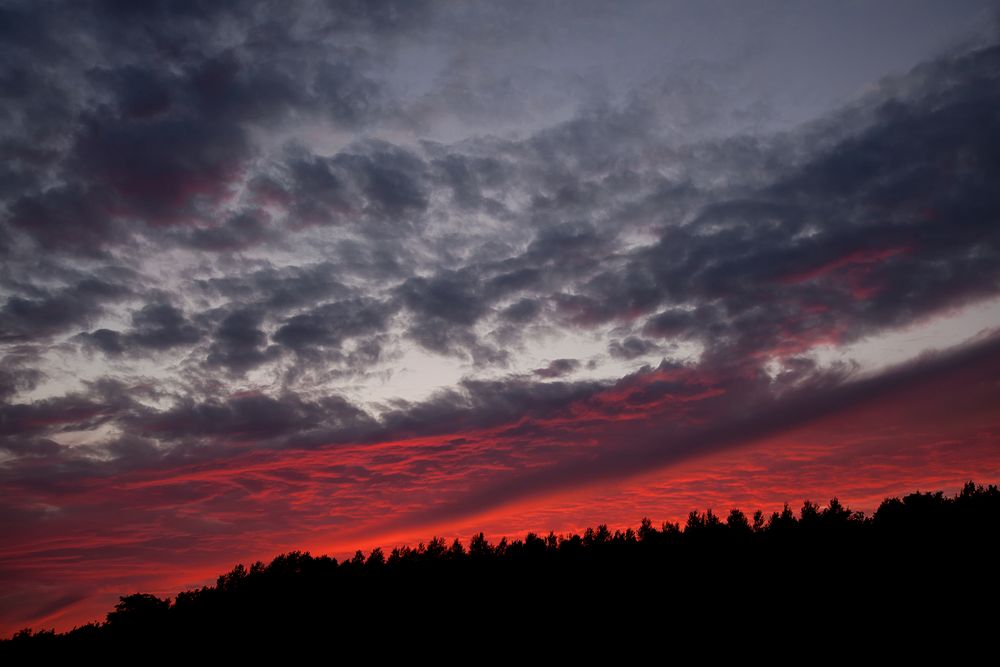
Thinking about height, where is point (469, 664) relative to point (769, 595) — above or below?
below

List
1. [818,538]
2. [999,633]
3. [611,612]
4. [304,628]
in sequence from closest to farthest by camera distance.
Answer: [999,633], [818,538], [611,612], [304,628]

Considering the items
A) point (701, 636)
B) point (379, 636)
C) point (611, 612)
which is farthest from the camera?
point (379, 636)

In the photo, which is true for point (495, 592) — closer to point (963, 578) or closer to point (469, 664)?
point (469, 664)

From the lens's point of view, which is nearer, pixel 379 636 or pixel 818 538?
pixel 818 538

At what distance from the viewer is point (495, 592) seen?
96.3 meters

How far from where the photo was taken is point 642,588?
8200 centimetres

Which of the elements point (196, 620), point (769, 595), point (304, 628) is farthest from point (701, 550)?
point (196, 620)

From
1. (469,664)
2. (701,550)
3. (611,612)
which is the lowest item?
(469,664)

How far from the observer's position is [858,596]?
60844 mm

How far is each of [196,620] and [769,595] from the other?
104m

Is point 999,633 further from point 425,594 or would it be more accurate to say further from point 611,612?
point 425,594

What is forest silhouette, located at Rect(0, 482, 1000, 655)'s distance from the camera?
5888cm

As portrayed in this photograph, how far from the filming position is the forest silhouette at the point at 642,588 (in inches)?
2318

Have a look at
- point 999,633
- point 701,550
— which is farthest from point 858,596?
point 701,550
